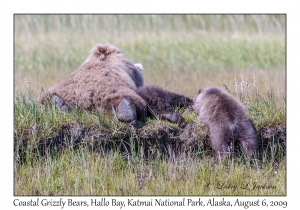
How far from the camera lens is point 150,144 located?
841cm

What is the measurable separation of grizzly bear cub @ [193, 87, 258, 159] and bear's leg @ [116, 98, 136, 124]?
3.67ft

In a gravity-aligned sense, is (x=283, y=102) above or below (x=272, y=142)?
above

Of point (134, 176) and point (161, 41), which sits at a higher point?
point (161, 41)

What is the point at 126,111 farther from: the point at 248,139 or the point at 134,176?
the point at 248,139

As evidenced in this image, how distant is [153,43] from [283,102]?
10415 mm

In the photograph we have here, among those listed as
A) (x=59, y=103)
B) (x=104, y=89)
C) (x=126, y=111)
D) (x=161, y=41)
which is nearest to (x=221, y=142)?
(x=126, y=111)

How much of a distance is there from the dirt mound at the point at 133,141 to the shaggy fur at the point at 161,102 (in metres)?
0.19

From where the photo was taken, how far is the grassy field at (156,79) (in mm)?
7652

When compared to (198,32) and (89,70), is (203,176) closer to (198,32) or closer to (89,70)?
(89,70)

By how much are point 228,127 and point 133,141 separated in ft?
4.80

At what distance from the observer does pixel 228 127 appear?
800 centimetres

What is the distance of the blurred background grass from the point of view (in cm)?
1800

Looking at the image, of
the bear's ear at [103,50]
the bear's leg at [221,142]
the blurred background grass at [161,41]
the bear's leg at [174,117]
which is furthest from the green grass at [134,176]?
the blurred background grass at [161,41]
